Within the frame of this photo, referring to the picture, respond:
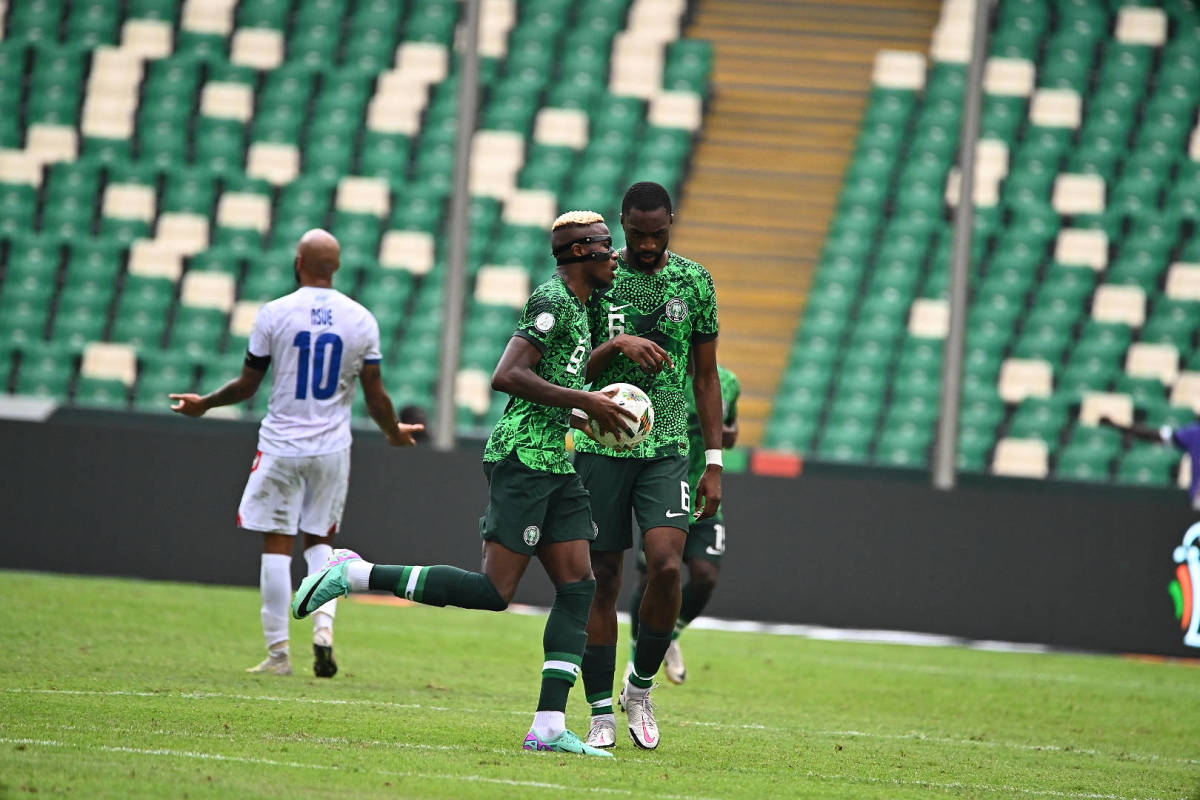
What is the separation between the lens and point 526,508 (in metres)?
6.46

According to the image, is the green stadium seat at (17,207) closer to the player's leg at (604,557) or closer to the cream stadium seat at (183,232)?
the cream stadium seat at (183,232)

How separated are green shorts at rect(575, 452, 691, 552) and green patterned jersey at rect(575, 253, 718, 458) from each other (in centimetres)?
5

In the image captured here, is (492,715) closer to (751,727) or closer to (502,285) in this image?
(751,727)

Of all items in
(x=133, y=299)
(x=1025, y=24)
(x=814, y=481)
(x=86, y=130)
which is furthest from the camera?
(x=1025, y=24)

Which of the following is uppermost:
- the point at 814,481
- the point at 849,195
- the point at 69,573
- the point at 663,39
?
the point at 663,39

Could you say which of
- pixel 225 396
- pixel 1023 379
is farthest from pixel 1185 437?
pixel 225 396

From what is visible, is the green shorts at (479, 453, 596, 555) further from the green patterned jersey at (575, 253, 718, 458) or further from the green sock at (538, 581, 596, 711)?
the green patterned jersey at (575, 253, 718, 458)

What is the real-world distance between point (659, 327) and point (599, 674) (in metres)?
1.44

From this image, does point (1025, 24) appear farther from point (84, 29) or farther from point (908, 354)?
point (84, 29)

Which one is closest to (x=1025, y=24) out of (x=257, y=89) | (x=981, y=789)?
(x=257, y=89)

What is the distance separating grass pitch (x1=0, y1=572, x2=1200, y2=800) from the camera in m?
5.80

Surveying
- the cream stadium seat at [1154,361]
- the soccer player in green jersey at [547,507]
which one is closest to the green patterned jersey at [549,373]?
the soccer player in green jersey at [547,507]

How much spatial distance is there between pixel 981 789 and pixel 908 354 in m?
13.8

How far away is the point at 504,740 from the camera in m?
6.92
